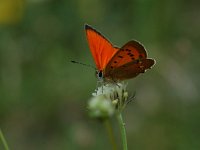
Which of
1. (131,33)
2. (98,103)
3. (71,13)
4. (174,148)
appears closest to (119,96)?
(98,103)

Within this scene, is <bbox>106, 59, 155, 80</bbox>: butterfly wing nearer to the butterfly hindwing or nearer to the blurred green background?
the butterfly hindwing

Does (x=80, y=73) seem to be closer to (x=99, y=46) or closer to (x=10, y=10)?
(x=10, y=10)

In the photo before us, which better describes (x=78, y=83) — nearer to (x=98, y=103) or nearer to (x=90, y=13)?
(x=90, y=13)

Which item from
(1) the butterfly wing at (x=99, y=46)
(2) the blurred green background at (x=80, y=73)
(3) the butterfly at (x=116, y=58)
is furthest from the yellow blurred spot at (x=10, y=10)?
(1) the butterfly wing at (x=99, y=46)

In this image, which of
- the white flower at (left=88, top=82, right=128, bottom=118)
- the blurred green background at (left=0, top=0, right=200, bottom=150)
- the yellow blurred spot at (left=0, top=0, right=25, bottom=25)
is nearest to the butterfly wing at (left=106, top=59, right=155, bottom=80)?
the white flower at (left=88, top=82, right=128, bottom=118)

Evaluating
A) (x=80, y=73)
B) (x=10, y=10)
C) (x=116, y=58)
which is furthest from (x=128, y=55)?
(x=10, y=10)

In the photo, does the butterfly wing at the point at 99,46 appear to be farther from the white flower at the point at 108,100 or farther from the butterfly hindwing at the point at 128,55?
the white flower at the point at 108,100
